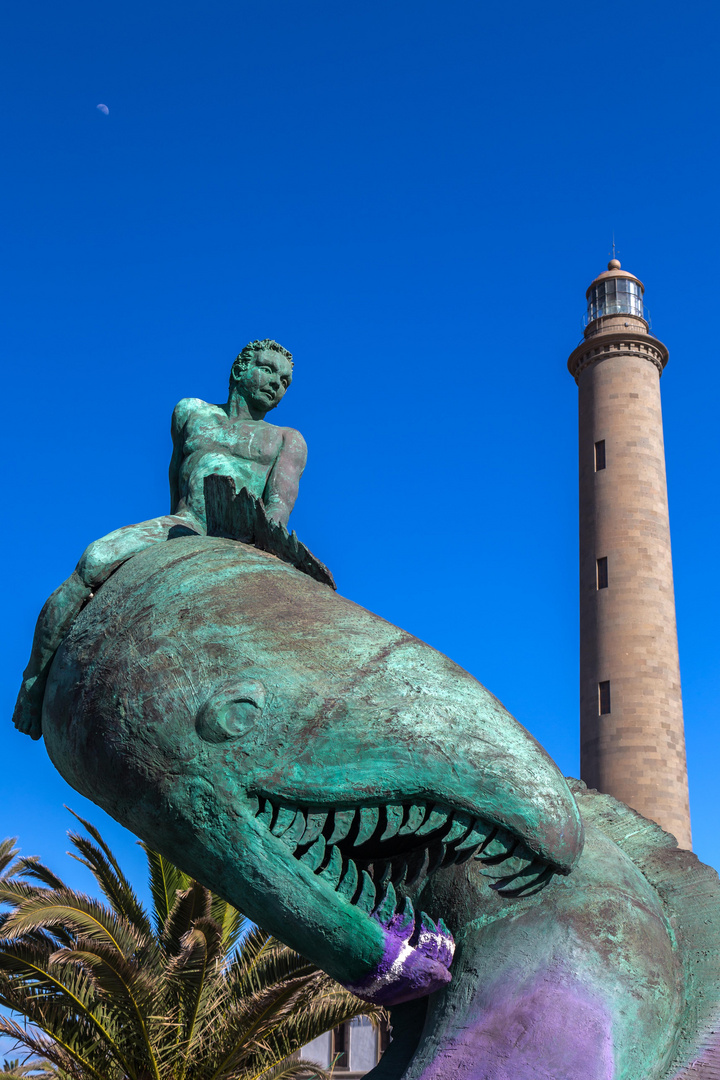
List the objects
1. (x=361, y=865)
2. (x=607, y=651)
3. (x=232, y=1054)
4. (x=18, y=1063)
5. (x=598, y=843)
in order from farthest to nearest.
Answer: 1. (x=607, y=651)
2. (x=18, y=1063)
3. (x=232, y=1054)
4. (x=598, y=843)
5. (x=361, y=865)

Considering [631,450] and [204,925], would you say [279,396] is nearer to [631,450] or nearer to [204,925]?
[204,925]

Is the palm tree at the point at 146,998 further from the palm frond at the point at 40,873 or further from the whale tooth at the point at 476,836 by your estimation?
the whale tooth at the point at 476,836

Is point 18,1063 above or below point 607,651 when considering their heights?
below

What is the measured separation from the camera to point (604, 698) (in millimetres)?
29125

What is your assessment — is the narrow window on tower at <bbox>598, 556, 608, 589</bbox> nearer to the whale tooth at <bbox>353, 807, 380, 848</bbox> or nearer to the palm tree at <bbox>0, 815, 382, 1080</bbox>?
the palm tree at <bbox>0, 815, 382, 1080</bbox>

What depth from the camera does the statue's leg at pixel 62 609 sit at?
4.21 metres

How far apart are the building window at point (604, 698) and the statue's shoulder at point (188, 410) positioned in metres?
25.3

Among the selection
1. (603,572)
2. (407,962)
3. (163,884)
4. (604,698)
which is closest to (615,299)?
(603,572)

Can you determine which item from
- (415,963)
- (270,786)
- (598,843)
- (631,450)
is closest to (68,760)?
(270,786)

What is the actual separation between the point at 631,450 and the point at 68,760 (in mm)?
28400

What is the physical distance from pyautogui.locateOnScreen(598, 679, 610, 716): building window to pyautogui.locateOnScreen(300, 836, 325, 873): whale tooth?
26.5 meters

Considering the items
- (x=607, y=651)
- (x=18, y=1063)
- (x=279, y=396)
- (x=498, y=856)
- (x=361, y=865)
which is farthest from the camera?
(x=607, y=651)

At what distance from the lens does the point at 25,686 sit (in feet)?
14.0

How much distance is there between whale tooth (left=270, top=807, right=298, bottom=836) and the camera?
134 inches
